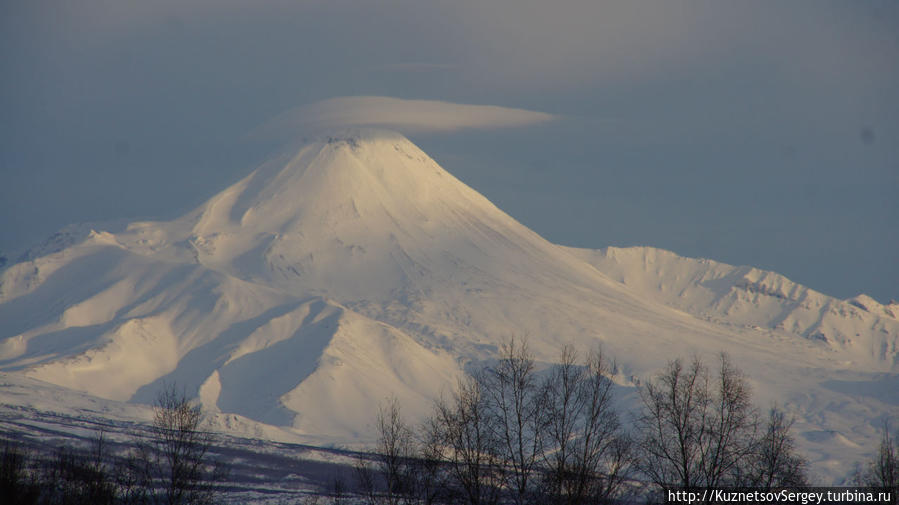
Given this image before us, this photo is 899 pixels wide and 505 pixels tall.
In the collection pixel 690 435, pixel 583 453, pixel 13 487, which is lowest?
pixel 13 487

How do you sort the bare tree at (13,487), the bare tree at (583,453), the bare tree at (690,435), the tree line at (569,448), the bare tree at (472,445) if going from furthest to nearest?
the bare tree at (13,487) → the bare tree at (690,435) → the tree line at (569,448) → the bare tree at (583,453) → the bare tree at (472,445)

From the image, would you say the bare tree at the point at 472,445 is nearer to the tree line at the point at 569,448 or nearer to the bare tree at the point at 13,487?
the tree line at the point at 569,448

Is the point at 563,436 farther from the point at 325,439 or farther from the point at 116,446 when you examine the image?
the point at 325,439

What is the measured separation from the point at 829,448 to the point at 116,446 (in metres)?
131

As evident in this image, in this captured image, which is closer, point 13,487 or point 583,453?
point 583,453

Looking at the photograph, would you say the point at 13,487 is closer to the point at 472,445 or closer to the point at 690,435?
the point at 472,445

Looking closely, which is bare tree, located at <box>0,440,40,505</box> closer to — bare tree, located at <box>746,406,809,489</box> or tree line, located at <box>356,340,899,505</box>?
tree line, located at <box>356,340,899,505</box>

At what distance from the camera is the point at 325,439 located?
15525 centimetres

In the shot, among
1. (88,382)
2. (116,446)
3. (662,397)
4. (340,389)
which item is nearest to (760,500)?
(662,397)

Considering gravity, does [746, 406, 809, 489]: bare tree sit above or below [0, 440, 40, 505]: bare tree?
above

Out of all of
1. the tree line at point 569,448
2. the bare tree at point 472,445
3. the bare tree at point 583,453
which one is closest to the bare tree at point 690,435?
the tree line at point 569,448

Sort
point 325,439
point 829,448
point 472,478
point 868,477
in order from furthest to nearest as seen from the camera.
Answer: point 829,448 → point 325,439 → point 868,477 → point 472,478

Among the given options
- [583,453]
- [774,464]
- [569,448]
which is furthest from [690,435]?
[569,448]

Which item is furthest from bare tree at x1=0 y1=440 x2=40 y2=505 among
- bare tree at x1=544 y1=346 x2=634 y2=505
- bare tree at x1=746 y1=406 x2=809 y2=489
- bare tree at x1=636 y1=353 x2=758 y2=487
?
bare tree at x1=746 y1=406 x2=809 y2=489
